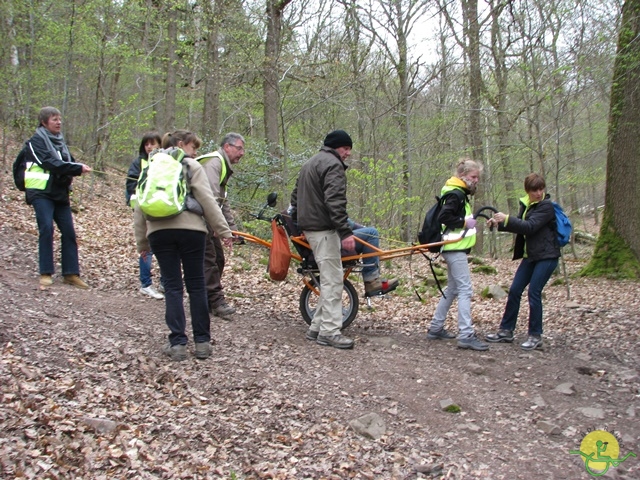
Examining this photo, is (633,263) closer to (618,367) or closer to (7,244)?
(618,367)

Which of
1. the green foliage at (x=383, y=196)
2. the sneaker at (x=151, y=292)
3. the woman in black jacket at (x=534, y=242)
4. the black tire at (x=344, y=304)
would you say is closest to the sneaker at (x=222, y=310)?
the black tire at (x=344, y=304)

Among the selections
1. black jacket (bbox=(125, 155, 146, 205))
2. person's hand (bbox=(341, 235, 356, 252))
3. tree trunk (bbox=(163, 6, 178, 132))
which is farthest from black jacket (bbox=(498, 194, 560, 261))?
tree trunk (bbox=(163, 6, 178, 132))

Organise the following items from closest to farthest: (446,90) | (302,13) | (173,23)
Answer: (302,13)
(173,23)
(446,90)

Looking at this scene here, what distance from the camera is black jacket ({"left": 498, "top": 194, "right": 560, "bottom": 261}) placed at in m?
5.32

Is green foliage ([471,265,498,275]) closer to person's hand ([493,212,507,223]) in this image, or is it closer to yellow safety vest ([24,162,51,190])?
person's hand ([493,212,507,223])

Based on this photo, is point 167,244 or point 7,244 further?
point 7,244

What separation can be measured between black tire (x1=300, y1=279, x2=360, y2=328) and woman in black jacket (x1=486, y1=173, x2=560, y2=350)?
5.35 feet

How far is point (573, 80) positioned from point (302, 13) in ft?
22.6

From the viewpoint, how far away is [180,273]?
432 centimetres

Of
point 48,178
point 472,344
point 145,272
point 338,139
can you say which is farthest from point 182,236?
point 472,344

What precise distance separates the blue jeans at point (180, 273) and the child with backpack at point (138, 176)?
5.22 ft

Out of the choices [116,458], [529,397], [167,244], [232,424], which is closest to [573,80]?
[529,397]

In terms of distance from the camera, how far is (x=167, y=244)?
164 inches

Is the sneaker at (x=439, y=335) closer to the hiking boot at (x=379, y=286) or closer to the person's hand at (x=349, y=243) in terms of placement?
→ the hiking boot at (x=379, y=286)
